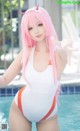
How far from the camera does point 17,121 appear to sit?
8.68 feet

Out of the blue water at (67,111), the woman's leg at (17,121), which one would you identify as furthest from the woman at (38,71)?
the blue water at (67,111)

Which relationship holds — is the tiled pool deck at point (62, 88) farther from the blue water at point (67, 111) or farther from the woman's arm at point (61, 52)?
the woman's arm at point (61, 52)

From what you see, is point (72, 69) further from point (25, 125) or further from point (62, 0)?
point (25, 125)

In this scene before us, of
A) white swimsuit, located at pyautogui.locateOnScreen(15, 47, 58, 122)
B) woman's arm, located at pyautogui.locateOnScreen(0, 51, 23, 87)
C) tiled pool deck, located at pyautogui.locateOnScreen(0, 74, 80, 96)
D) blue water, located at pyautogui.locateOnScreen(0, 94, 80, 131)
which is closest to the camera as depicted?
white swimsuit, located at pyautogui.locateOnScreen(15, 47, 58, 122)

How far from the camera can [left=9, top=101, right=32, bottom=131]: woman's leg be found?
8.66ft

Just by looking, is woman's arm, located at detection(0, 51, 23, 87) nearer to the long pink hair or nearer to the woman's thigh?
the long pink hair

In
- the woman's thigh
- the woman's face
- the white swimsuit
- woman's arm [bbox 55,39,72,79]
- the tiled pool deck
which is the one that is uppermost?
the woman's face

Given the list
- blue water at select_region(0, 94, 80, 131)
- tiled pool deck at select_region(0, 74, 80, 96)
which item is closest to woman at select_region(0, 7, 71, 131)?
blue water at select_region(0, 94, 80, 131)

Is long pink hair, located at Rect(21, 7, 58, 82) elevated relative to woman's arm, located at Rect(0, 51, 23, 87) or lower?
elevated

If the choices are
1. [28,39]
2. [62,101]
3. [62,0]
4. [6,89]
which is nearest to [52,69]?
[28,39]

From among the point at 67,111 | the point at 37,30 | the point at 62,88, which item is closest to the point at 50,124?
the point at 37,30

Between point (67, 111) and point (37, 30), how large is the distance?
317 cm

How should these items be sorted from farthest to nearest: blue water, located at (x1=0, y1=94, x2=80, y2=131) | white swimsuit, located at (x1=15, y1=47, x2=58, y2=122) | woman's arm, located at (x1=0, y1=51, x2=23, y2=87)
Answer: blue water, located at (x1=0, y1=94, x2=80, y2=131), woman's arm, located at (x1=0, y1=51, x2=23, y2=87), white swimsuit, located at (x1=15, y1=47, x2=58, y2=122)

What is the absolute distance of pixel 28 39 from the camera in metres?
2.65
